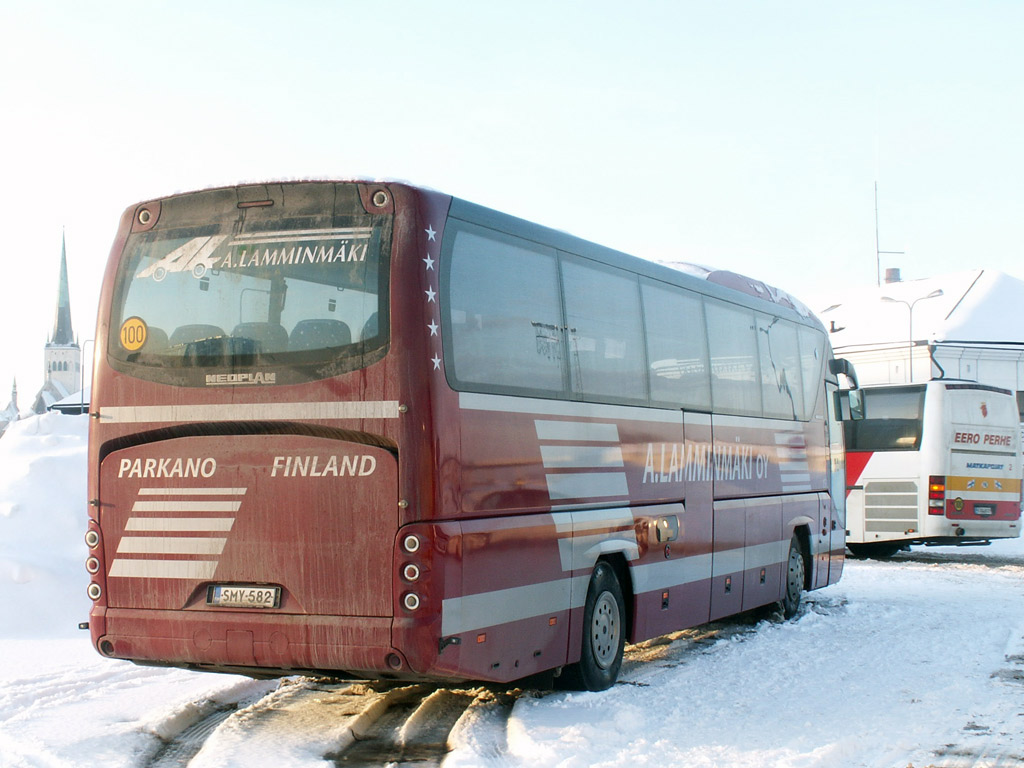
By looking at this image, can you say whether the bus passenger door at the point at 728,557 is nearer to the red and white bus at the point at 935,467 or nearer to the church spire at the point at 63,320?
the red and white bus at the point at 935,467

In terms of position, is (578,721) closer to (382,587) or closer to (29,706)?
(382,587)

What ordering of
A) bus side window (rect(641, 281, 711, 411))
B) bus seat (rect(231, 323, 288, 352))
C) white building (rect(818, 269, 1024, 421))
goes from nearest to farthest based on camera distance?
bus seat (rect(231, 323, 288, 352)) → bus side window (rect(641, 281, 711, 411)) → white building (rect(818, 269, 1024, 421))

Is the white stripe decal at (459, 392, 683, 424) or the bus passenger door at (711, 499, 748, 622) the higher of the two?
the white stripe decal at (459, 392, 683, 424)

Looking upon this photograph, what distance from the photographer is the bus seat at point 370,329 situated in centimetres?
727

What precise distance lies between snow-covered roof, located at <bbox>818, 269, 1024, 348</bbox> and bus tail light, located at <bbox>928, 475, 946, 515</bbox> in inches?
1640

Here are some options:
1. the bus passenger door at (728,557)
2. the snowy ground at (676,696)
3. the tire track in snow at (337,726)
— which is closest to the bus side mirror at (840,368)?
the snowy ground at (676,696)

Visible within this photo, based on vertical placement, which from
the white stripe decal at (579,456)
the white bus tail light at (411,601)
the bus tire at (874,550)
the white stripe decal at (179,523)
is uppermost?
the white stripe decal at (579,456)

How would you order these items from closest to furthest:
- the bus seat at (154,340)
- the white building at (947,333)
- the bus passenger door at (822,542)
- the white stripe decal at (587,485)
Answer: the bus seat at (154,340) → the white stripe decal at (587,485) → the bus passenger door at (822,542) → the white building at (947,333)

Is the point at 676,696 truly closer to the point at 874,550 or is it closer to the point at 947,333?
the point at 874,550

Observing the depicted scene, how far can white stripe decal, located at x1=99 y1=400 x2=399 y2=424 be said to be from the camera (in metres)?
7.21

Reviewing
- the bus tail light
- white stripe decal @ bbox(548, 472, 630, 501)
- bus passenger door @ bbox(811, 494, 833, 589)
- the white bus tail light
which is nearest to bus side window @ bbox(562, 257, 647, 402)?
white stripe decal @ bbox(548, 472, 630, 501)

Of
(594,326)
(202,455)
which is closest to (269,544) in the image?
(202,455)

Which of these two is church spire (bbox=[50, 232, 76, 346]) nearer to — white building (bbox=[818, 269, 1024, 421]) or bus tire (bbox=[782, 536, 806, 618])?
white building (bbox=[818, 269, 1024, 421])

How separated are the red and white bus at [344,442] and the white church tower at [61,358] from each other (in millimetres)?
145650
